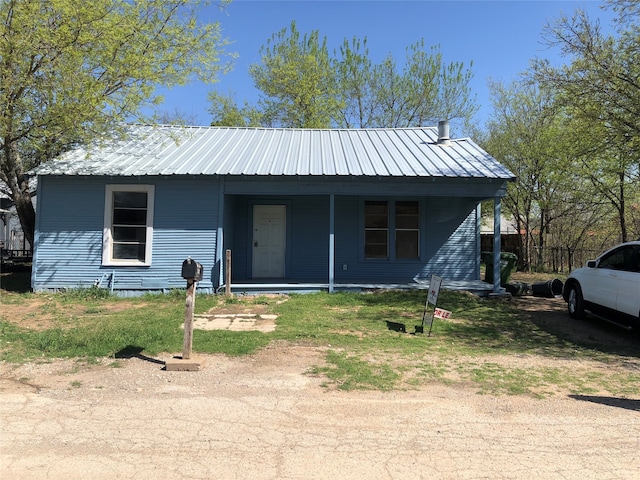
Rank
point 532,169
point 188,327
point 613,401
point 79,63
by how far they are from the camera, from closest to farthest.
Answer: point 613,401, point 188,327, point 79,63, point 532,169

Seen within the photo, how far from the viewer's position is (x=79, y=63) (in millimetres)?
10344

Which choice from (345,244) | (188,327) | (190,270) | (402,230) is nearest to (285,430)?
(188,327)

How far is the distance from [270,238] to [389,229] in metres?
3.55

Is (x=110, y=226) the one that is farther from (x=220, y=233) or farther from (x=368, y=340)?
(x=368, y=340)

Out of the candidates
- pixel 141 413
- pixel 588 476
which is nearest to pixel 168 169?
pixel 141 413

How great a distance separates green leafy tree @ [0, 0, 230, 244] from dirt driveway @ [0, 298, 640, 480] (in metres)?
7.20

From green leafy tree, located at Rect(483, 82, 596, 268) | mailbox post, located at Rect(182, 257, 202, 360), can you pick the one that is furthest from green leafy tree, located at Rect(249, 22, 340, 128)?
mailbox post, located at Rect(182, 257, 202, 360)

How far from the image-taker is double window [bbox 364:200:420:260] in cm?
1345

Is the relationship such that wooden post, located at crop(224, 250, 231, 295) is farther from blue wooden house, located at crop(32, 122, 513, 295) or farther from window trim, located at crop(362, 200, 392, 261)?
window trim, located at crop(362, 200, 392, 261)

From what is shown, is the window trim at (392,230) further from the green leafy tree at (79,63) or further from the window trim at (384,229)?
the green leafy tree at (79,63)

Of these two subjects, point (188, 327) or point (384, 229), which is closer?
point (188, 327)

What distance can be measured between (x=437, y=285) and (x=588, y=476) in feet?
15.2

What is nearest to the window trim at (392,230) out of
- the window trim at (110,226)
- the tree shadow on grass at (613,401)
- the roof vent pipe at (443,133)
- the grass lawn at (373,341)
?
the roof vent pipe at (443,133)

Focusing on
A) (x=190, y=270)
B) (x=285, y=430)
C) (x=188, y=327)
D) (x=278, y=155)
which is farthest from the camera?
(x=278, y=155)
